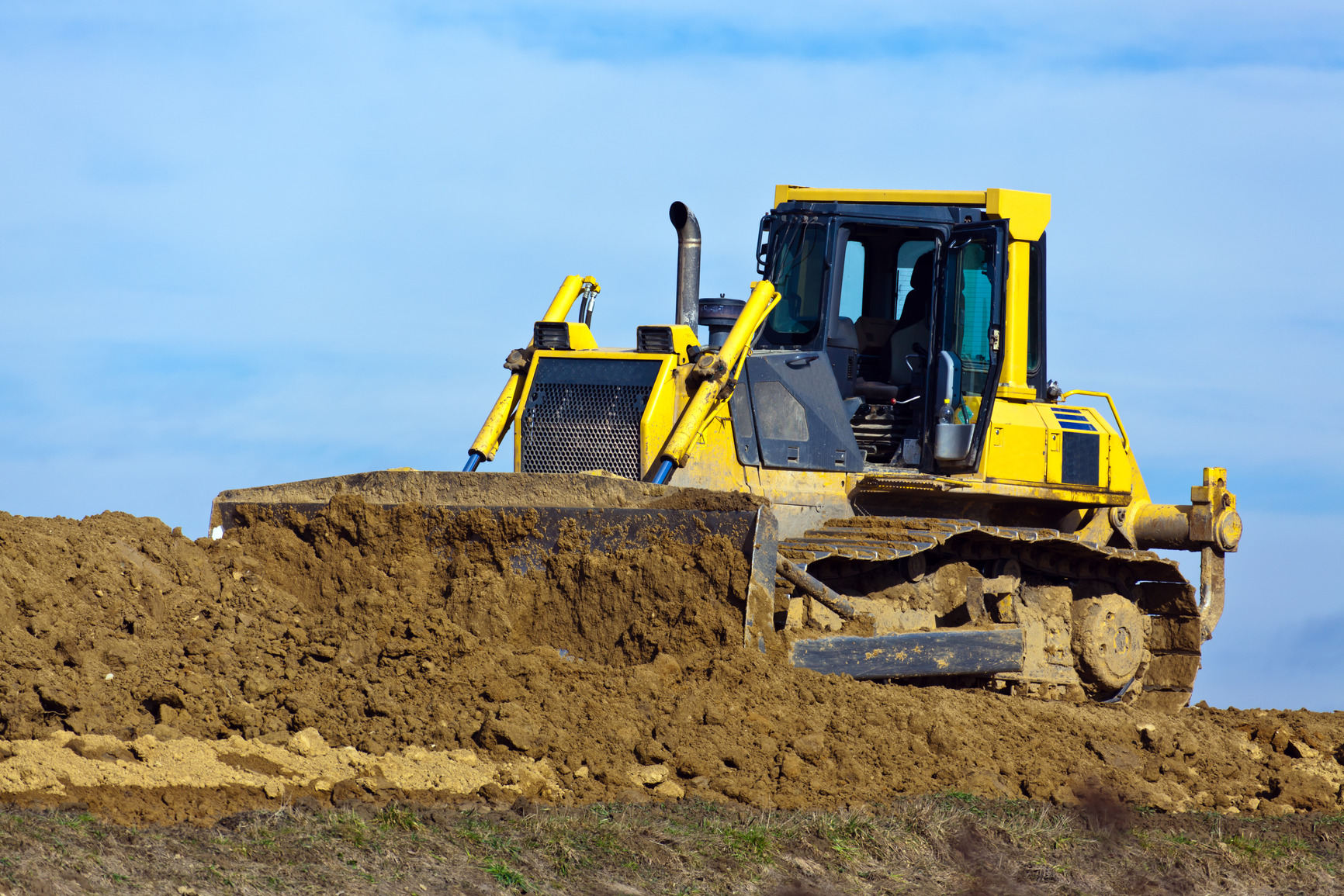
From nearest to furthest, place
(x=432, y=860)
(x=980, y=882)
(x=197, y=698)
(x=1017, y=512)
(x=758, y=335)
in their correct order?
(x=432, y=860)
(x=980, y=882)
(x=197, y=698)
(x=758, y=335)
(x=1017, y=512)

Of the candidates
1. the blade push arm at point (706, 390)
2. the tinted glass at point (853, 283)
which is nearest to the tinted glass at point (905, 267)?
the tinted glass at point (853, 283)

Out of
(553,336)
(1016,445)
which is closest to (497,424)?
(553,336)

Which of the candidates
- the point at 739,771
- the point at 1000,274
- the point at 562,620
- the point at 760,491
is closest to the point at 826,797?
the point at 739,771

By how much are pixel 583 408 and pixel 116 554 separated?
110 inches

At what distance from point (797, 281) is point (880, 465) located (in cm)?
136

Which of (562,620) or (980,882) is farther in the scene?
(562,620)

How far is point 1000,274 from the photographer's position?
1017cm

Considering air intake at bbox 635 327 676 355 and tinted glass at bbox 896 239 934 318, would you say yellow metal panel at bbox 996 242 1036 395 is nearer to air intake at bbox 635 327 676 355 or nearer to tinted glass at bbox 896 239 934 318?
tinted glass at bbox 896 239 934 318

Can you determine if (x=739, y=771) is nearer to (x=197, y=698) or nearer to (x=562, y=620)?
(x=562, y=620)

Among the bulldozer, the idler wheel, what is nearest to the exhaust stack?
the bulldozer

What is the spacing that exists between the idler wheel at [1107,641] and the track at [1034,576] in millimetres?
54

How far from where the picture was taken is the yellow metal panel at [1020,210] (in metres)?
10.2

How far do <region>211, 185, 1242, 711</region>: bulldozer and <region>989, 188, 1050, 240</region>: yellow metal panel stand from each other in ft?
0.07

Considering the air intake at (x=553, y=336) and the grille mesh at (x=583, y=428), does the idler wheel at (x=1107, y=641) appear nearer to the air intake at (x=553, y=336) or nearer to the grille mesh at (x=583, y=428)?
the grille mesh at (x=583, y=428)
